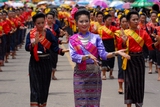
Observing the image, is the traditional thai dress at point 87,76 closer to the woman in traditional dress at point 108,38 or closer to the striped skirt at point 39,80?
the striped skirt at point 39,80

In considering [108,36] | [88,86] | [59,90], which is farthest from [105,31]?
[88,86]

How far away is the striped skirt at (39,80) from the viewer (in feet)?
Result: 32.6

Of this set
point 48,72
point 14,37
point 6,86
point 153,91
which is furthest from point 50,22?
point 14,37

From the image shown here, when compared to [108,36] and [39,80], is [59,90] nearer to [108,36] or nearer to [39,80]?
[108,36]

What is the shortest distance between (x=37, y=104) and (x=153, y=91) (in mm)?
4338

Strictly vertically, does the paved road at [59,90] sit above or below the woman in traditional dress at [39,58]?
below

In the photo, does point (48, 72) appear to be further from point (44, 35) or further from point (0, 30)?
point (0, 30)

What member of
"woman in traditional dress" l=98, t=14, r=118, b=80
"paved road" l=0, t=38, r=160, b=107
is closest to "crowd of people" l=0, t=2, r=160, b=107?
"paved road" l=0, t=38, r=160, b=107

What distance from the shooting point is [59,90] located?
13.6 metres

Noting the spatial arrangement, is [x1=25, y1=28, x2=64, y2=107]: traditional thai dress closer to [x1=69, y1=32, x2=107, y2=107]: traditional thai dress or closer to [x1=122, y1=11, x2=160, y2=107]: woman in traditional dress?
[x1=122, y1=11, x2=160, y2=107]: woman in traditional dress

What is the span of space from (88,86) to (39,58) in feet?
6.33

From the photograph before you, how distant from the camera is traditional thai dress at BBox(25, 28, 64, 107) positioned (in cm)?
988

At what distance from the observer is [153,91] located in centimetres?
1355

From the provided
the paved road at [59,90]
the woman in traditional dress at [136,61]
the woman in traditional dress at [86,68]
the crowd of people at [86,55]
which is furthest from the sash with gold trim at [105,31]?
the woman in traditional dress at [86,68]
